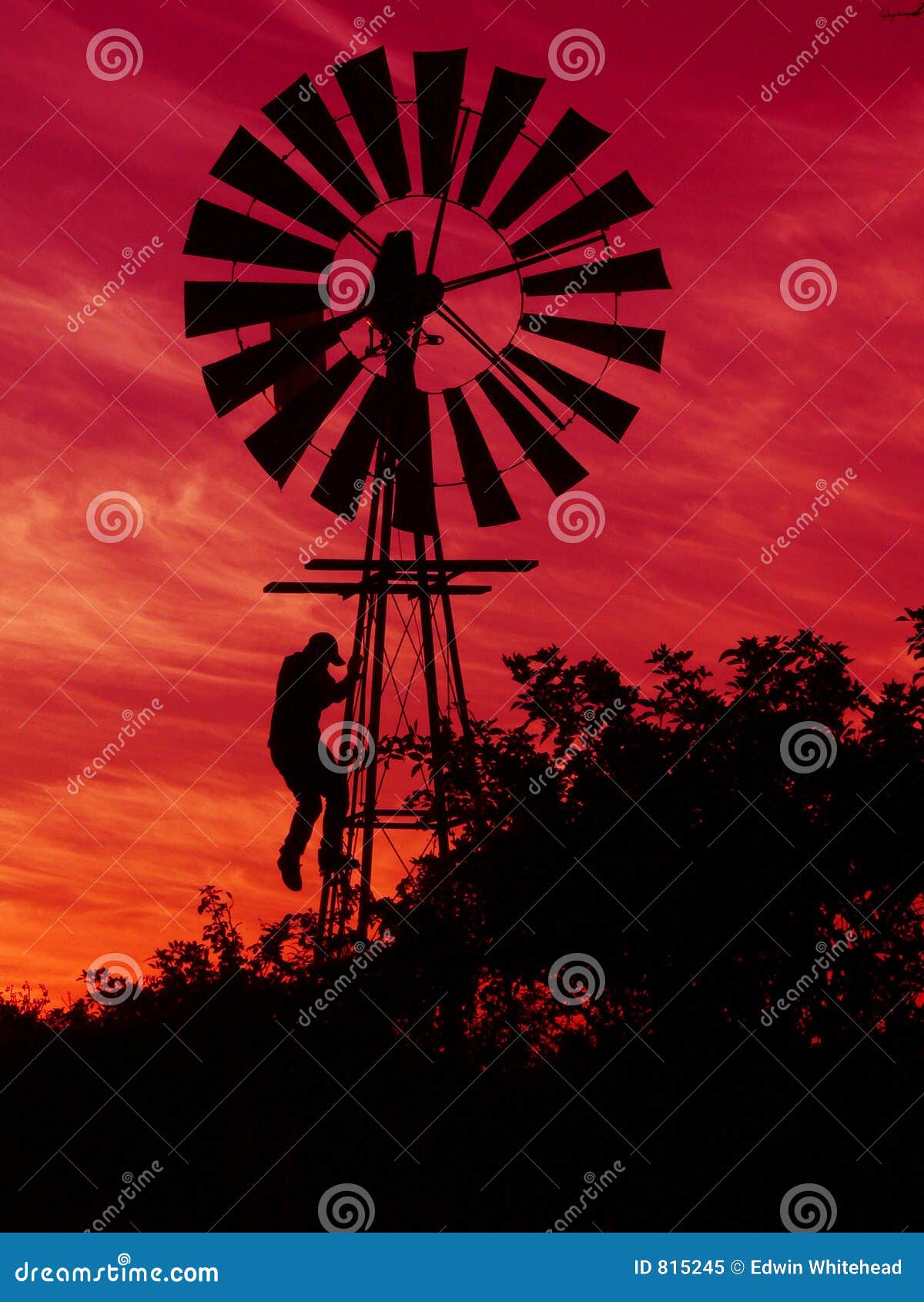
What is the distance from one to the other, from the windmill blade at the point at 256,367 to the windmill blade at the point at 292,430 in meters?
0.30

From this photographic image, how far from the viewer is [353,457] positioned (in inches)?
556

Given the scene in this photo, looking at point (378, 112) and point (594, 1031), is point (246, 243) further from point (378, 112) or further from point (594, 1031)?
point (594, 1031)

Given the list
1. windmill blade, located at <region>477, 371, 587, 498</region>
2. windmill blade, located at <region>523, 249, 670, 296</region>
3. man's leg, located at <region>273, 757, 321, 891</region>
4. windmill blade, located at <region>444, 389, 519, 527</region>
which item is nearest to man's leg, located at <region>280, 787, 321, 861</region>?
man's leg, located at <region>273, 757, 321, 891</region>

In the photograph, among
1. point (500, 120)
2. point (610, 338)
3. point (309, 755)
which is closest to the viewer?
point (309, 755)

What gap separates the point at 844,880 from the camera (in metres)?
10.7

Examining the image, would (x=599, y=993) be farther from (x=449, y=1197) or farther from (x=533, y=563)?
(x=533, y=563)

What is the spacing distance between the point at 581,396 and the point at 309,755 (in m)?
4.84

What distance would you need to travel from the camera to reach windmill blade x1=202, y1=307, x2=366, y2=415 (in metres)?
13.6

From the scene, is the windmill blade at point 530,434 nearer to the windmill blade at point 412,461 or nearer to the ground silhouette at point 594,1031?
the windmill blade at point 412,461

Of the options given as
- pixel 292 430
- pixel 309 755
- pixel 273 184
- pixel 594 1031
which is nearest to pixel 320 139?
pixel 273 184

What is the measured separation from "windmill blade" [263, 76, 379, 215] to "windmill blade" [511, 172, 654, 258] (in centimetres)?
164

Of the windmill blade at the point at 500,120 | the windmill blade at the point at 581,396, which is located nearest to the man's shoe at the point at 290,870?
the windmill blade at the point at 581,396

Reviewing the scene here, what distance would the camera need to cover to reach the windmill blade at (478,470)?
14.3 metres

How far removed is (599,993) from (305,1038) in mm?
2314
